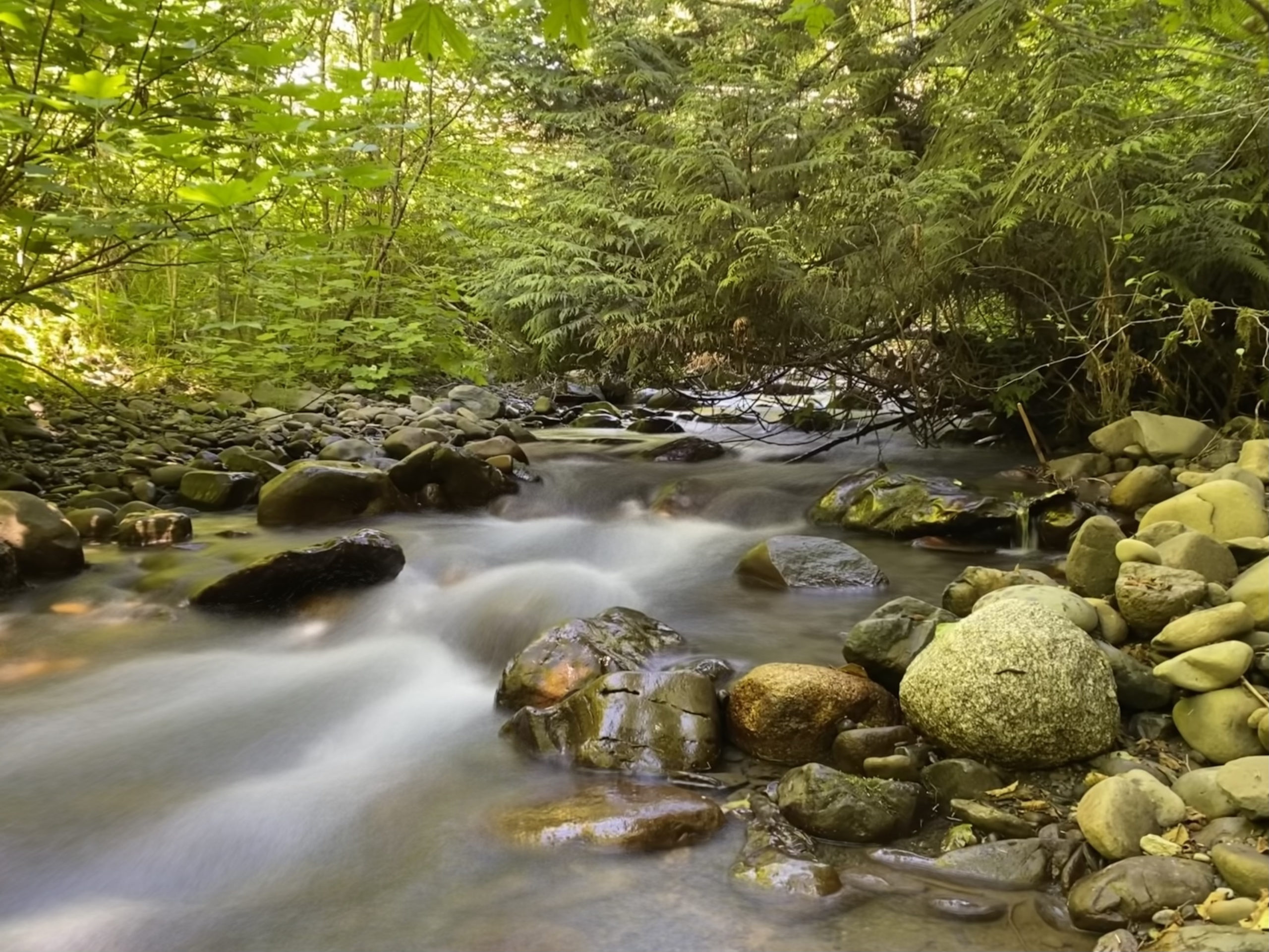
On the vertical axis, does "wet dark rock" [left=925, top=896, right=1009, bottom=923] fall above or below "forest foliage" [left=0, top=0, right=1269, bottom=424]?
below

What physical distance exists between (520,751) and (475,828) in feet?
1.85

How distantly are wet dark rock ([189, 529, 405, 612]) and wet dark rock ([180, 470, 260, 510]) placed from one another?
2182mm

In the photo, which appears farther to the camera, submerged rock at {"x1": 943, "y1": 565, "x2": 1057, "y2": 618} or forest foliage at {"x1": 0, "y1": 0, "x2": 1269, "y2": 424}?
submerged rock at {"x1": 943, "y1": 565, "x2": 1057, "y2": 618}

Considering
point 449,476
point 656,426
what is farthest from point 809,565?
point 656,426

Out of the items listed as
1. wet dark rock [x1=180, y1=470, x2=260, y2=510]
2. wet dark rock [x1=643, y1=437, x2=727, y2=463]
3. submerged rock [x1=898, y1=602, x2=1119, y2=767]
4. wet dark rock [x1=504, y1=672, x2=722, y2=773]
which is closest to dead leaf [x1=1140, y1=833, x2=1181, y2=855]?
submerged rock [x1=898, y1=602, x2=1119, y2=767]

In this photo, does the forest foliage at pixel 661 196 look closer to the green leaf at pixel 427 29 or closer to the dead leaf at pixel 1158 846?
the green leaf at pixel 427 29

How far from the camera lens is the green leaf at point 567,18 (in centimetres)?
150

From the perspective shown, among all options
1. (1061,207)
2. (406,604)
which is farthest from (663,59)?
(406,604)

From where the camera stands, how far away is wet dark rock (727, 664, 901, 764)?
11.4 ft

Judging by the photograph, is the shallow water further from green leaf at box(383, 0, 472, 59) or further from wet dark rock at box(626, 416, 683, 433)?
wet dark rock at box(626, 416, 683, 433)

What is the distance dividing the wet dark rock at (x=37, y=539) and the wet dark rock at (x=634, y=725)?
3.69 metres

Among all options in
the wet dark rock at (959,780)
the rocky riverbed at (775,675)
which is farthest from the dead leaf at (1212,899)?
the wet dark rock at (959,780)

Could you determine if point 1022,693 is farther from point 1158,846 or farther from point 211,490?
point 211,490

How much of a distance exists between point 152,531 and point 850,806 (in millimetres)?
5540
